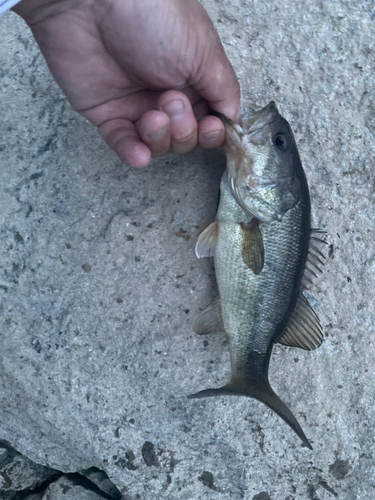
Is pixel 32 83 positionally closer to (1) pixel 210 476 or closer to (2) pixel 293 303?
(2) pixel 293 303

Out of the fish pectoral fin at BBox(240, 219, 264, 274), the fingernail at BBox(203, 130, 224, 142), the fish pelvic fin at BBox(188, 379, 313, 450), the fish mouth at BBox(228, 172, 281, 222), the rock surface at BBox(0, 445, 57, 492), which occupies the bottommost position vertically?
the rock surface at BBox(0, 445, 57, 492)

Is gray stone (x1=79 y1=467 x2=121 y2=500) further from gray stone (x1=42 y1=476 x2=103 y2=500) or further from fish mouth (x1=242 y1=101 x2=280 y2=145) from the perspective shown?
fish mouth (x1=242 y1=101 x2=280 y2=145)

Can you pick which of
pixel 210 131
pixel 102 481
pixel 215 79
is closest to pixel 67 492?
pixel 102 481

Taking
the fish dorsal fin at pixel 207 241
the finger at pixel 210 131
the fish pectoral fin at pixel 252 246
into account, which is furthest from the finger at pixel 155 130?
the fish pectoral fin at pixel 252 246

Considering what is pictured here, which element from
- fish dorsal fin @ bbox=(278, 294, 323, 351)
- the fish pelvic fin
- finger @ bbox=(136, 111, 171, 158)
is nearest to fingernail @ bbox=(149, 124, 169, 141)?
finger @ bbox=(136, 111, 171, 158)

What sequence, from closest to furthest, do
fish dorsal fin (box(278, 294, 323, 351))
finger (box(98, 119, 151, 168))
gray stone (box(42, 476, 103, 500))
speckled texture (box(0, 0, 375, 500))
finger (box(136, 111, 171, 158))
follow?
finger (box(136, 111, 171, 158))
finger (box(98, 119, 151, 168))
fish dorsal fin (box(278, 294, 323, 351))
speckled texture (box(0, 0, 375, 500))
gray stone (box(42, 476, 103, 500))

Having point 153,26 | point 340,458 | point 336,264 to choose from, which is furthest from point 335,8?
point 340,458
